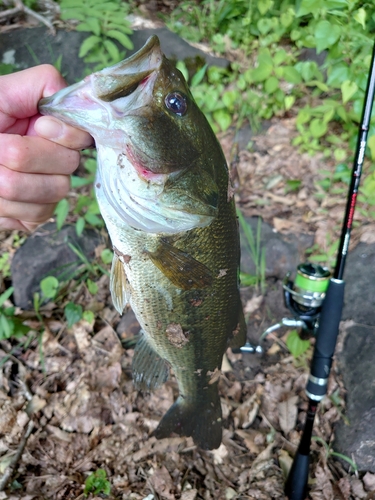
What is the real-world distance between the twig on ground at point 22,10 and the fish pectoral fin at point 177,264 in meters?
3.42

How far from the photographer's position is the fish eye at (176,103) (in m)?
1.10

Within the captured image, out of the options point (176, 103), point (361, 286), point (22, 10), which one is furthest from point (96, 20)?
point (361, 286)

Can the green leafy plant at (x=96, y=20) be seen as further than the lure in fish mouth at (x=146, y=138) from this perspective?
Yes

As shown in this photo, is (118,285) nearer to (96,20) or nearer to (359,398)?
(359,398)

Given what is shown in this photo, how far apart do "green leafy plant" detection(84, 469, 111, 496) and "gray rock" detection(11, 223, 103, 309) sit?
1258 millimetres

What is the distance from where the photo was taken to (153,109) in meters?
1.10

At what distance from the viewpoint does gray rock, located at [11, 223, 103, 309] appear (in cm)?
276

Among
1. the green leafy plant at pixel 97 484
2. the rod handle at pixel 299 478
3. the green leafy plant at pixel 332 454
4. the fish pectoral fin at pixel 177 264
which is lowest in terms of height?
the green leafy plant at pixel 97 484

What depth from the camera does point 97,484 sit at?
80.7 inches

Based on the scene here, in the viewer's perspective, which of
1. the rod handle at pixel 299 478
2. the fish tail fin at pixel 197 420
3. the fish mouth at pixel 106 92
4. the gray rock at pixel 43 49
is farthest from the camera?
the gray rock at pixel 43 49

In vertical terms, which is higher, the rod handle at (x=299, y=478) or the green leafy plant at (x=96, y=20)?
the green leafy plant at (x=96, y=20)

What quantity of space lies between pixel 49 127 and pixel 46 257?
183 centimetres

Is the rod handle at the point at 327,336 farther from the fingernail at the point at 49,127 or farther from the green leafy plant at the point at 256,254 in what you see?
the fingernail at the point at 49,127

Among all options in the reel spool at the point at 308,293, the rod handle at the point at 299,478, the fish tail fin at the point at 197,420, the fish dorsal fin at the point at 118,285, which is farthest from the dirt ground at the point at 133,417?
the fish dorsal fin at the point at 118,285
